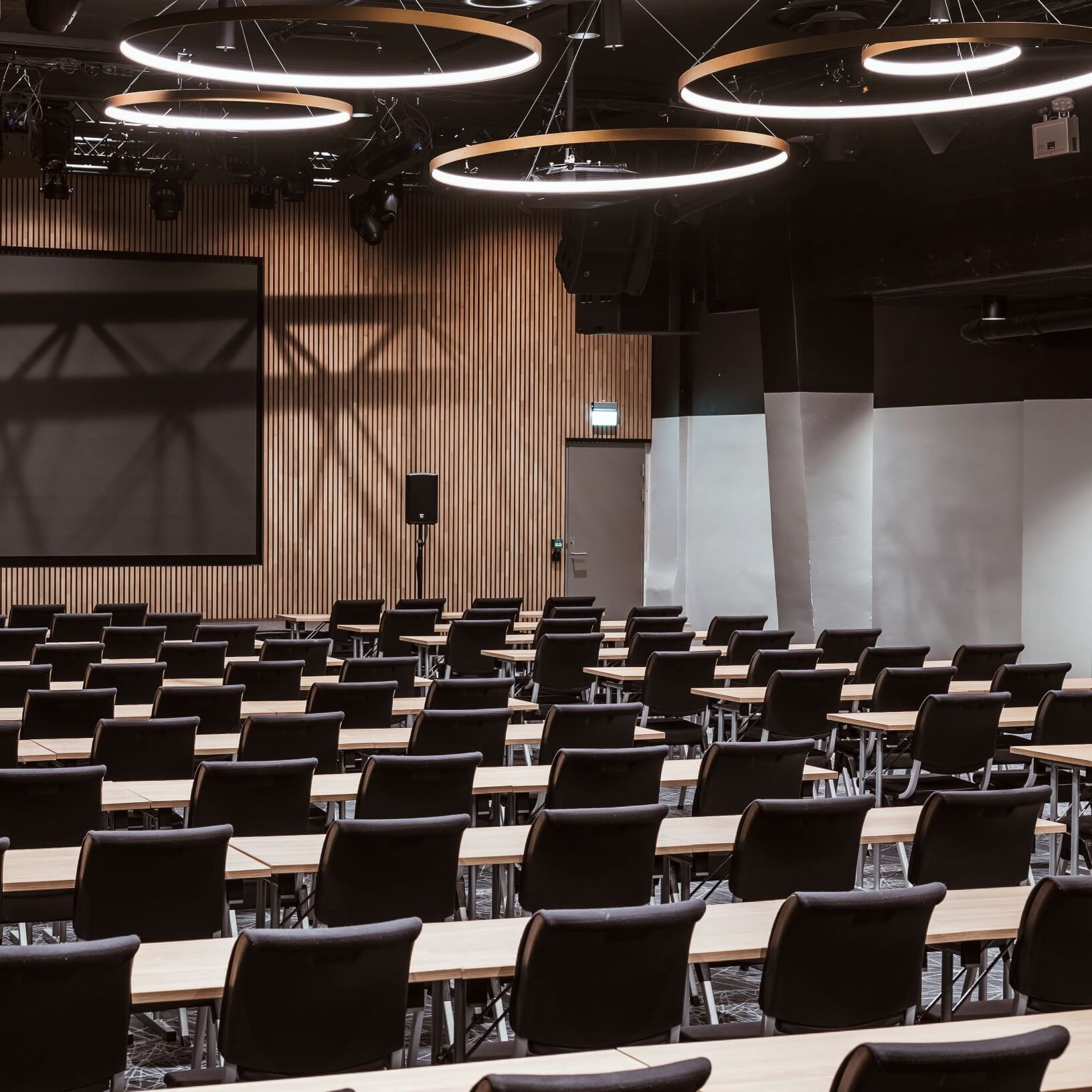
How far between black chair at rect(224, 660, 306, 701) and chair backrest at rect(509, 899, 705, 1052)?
5518 millimetres

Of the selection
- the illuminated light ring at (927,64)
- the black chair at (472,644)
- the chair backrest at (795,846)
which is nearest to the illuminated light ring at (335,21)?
the illuminated light ring at (927,64)

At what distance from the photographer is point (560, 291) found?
62.4 feet

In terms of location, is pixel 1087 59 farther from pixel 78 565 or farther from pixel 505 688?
pixel 78 565

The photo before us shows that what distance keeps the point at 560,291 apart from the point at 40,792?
14.3m

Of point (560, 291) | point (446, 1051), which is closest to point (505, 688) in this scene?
point (446, 1051)

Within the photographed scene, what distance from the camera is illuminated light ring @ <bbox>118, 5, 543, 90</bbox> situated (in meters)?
6.48

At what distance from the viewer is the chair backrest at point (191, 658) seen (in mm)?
10047

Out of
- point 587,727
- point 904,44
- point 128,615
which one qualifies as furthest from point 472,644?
point 904,44

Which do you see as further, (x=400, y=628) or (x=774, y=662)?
(x=400, y=628)

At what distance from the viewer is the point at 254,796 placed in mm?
5570

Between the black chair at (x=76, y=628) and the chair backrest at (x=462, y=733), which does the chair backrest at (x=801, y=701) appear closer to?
the chair backrest at (x=462, y=733)

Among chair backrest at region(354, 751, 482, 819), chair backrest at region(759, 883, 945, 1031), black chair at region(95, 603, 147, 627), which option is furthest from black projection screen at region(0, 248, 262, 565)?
chair backrest at region(759, 883, 945, 1031)

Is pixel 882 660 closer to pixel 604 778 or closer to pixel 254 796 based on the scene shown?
pixel 604 778

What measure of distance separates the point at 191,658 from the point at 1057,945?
7.10 meters
